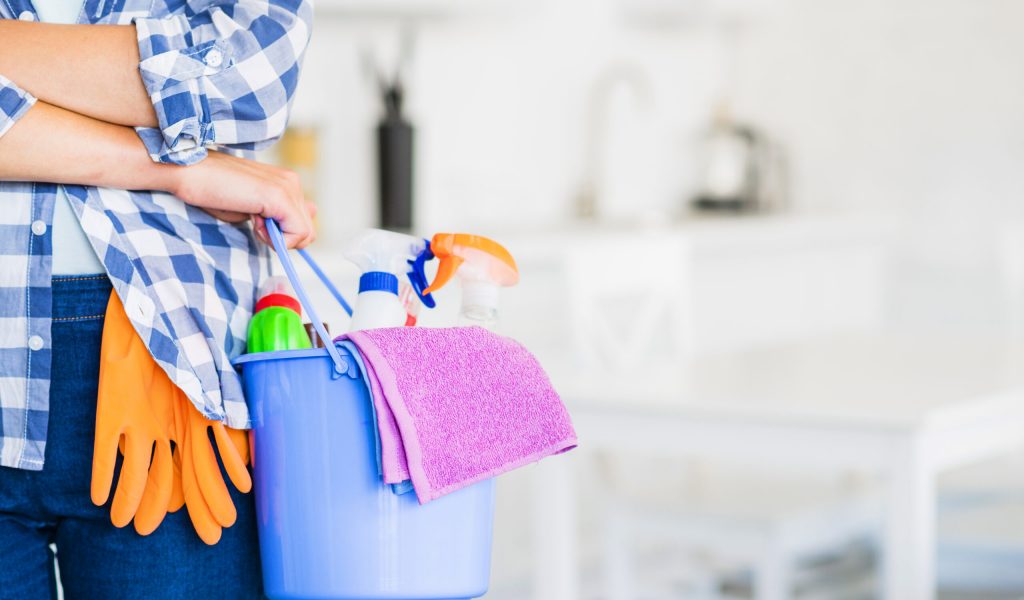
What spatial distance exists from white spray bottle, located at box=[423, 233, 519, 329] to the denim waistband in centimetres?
25

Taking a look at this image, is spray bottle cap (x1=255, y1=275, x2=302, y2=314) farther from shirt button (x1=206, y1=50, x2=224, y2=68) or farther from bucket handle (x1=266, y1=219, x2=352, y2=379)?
shirt button (x1=206, y1=50, x2=224, y2=68)

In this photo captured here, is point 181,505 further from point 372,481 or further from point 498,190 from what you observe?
point 498,190

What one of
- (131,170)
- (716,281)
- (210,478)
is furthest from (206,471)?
(716,281)

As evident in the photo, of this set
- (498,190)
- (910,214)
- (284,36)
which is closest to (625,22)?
(498,190)

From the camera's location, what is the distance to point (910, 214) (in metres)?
4.04

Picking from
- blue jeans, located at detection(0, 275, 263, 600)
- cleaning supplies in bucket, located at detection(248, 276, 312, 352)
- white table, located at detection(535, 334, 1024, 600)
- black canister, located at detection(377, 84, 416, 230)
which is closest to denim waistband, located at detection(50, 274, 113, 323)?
blue jeans, located at detection(0, 275, 263, 600)

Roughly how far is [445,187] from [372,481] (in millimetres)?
2420

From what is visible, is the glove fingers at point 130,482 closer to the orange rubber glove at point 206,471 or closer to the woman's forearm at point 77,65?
the orange rubber glove at point 206,471

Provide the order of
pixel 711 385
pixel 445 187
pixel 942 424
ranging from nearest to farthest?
1. pixel 942 424
2. pixel 711 385
3. pixel 445 187

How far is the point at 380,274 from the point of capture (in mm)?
1021

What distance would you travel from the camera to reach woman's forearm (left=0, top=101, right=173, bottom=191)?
3.05 ft

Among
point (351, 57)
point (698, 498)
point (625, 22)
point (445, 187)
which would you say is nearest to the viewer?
point (698, 498)

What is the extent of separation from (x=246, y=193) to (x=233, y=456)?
0.19 metres

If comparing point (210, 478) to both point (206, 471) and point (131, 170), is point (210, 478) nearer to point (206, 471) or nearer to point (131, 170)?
point (206, 471)
